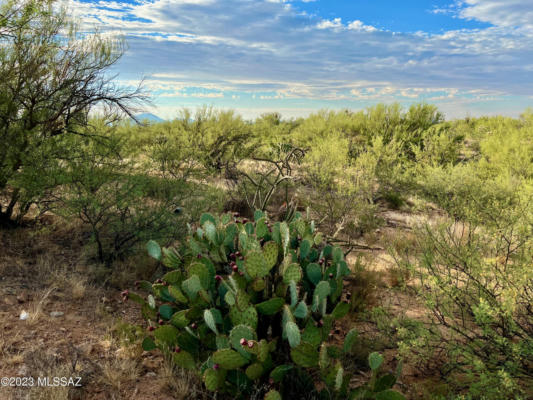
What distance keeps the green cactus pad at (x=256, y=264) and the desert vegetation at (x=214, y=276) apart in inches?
0.4

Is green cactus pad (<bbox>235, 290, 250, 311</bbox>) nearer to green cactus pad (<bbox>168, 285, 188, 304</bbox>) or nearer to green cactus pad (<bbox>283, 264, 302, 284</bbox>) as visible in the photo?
green cactus pad (<bbox>283, 264, 302, 284</bbox>)

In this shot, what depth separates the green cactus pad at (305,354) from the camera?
278cm

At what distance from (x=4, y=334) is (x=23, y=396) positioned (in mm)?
1138

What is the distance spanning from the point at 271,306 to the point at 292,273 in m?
0.32

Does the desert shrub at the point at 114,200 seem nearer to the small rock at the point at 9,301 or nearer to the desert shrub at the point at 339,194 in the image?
the small rock at the point at 9,301

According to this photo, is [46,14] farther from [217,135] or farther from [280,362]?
[217,135]

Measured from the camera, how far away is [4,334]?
3.95m

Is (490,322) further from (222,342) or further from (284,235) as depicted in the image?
(222,342)

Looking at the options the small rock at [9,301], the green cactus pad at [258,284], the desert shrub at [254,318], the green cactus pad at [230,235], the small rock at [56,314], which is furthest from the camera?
the small rock at [9,301]

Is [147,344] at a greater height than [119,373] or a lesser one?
greater

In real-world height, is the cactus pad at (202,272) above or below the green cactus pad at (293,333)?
above

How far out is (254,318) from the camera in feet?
9.64

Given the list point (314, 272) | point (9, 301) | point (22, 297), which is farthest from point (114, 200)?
point (314, 272)

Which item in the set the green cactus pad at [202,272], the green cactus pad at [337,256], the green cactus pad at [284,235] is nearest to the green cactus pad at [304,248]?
the green cactus pad at [284,235]
